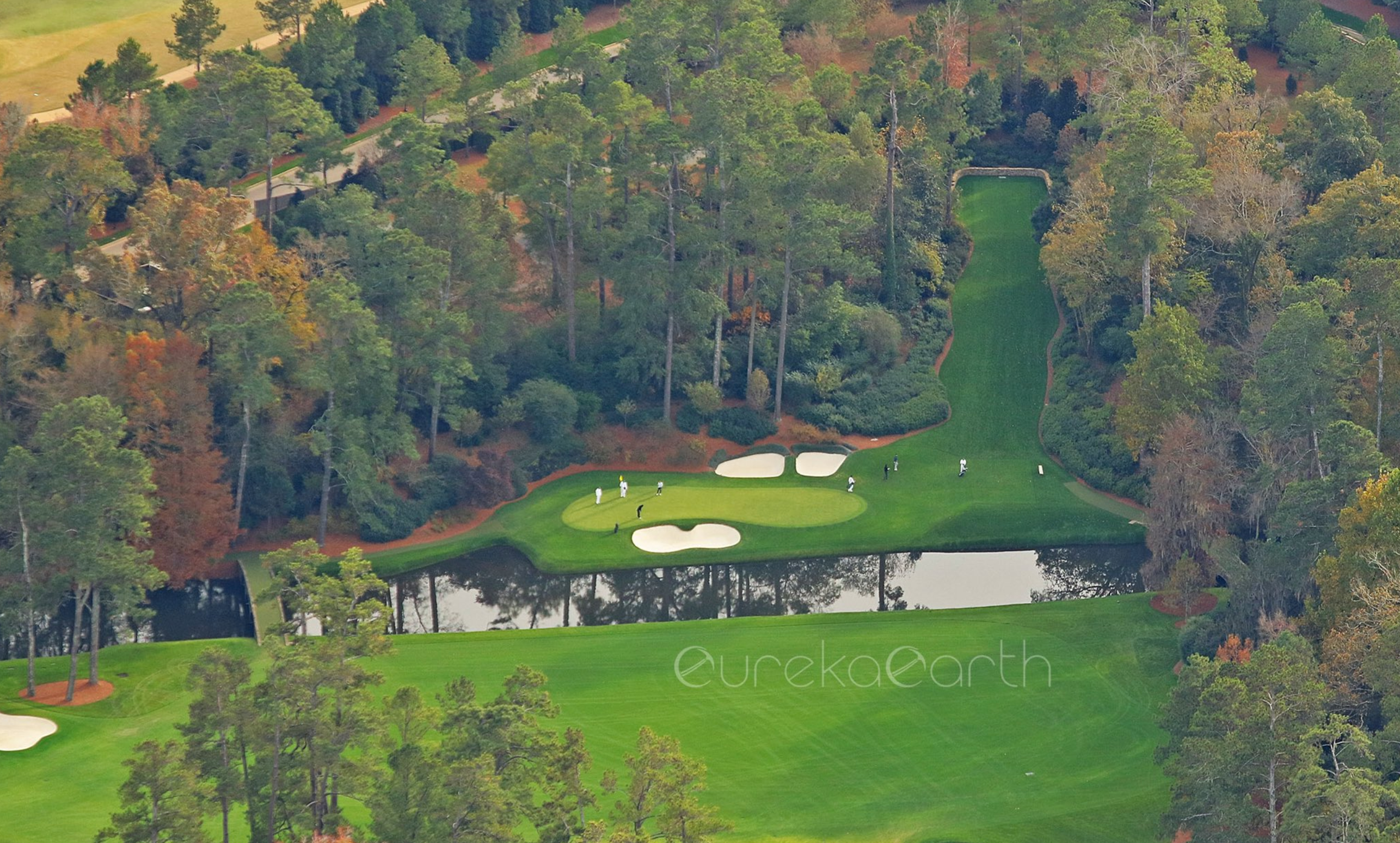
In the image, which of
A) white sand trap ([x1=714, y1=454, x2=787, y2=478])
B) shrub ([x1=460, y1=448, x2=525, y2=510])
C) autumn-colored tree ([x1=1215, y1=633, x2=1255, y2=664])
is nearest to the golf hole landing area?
shrub ([x1=460, y1=448, x2=525, y2=510])

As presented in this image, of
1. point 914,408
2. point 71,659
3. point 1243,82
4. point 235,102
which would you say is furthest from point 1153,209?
point 71,659

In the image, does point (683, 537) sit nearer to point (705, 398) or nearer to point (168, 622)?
point (705, 398)

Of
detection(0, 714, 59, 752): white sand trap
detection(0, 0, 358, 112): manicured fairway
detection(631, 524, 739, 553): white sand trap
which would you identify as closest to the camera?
detection(0, 714, 59, 752): white sand trap

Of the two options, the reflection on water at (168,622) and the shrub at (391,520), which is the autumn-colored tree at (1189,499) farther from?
the reflection on water at (168,622)

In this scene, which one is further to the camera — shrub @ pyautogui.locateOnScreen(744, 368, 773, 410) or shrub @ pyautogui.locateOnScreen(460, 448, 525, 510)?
shrub @ pyautogui.locateOnScreen(744, 368, 773, 410)

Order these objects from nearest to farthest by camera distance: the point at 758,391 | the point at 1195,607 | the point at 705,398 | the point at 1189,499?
→ the point at 1195,607 → the point at 1189,499 → the point at 705,398 → the point at 758,391

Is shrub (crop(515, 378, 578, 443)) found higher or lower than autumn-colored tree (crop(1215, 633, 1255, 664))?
higher

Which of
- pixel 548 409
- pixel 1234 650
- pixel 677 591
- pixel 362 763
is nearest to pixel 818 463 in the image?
pixel 548 409

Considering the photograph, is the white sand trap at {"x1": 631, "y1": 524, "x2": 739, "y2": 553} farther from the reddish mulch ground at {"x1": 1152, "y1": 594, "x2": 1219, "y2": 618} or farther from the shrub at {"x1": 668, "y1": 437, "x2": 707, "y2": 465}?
the reddish mulch ground at {"x1": 1152, "y1": 594, "x2": 1219, "y2": 618}
